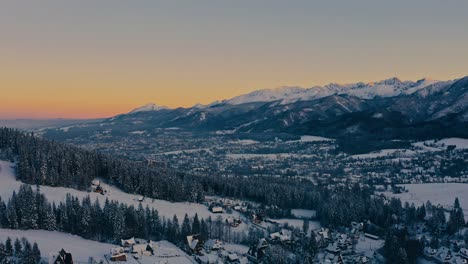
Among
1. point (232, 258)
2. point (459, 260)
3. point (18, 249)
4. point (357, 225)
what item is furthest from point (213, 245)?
point (459, 260)

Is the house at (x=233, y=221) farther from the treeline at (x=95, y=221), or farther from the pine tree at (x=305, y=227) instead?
the pine tree at (x=305, y=227)

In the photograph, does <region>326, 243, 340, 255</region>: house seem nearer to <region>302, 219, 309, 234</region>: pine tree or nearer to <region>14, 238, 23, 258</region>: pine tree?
<region>302, 219, 309, 234</region>: pine tree

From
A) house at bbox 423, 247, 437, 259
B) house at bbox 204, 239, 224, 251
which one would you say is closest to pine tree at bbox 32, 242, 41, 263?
house at bbox 204, 239, 224, 251

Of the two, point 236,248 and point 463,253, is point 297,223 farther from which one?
point 463,253

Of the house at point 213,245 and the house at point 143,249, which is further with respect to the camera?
the house at point 213,245

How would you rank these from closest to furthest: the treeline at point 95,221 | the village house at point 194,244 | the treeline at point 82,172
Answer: the village house at point 194,244, the treeline at point 95,221, the treeline at point 82,172

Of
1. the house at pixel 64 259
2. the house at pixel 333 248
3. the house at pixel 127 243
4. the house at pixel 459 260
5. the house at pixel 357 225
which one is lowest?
the house at pixel 459 260

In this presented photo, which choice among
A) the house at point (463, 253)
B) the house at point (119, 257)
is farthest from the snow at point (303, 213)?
the house at point (119, 257)
